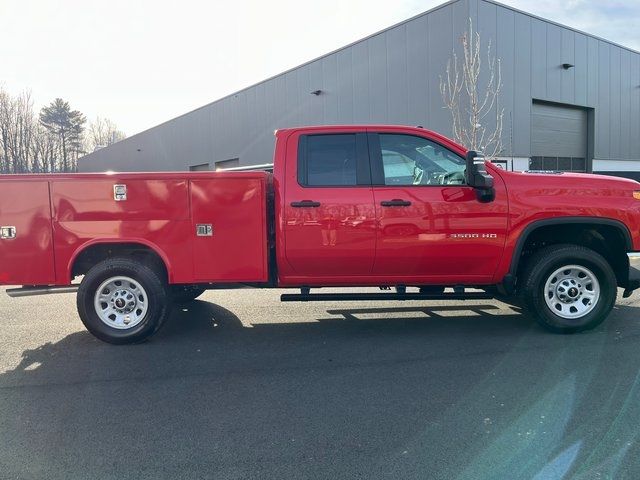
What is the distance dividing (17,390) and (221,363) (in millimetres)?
1660

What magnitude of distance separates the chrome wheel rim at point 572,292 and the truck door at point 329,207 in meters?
2.00

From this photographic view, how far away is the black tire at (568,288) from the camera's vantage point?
5234mm

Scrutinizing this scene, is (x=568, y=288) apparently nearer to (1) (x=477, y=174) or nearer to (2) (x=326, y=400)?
(1) (x=477, y=174)

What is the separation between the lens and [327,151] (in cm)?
525

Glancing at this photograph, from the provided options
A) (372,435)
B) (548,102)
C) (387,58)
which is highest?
(387,58)

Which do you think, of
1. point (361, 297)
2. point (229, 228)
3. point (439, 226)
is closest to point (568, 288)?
point (439, 226)

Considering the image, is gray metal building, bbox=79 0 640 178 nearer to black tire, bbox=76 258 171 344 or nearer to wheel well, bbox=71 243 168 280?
wheel well, bbox=71 243 168 280

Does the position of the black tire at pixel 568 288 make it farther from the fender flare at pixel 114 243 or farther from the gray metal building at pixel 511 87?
the gray metal building at pixel 511 87

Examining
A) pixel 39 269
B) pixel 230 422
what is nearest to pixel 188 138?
pixel 39 269

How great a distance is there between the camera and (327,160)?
205 inches

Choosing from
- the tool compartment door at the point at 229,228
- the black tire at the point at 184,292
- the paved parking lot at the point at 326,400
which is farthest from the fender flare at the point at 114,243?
the paved parking lot at the point at 326,400

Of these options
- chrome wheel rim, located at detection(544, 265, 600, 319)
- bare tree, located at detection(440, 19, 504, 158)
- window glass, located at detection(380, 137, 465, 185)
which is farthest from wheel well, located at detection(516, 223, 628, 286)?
bare tree, located at detection(440, 19, 504, 158)

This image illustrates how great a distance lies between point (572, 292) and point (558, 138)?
54.5 feet

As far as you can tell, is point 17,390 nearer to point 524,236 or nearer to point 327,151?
point 327,151
